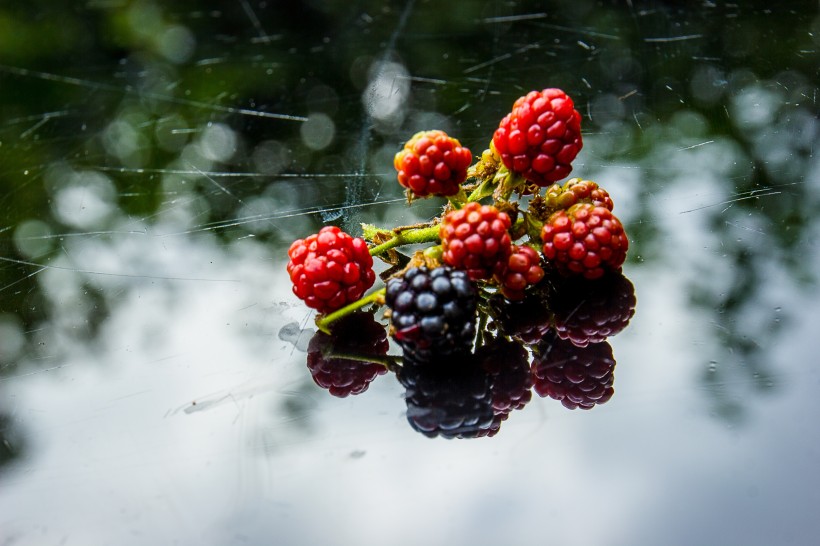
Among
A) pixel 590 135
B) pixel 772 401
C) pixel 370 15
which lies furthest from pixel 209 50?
pixel 772 401

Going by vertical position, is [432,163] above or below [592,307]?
above

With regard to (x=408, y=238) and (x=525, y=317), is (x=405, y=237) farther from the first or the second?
(x=525, y=317)

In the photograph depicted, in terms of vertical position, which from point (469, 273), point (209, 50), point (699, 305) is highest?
point (469, 273)

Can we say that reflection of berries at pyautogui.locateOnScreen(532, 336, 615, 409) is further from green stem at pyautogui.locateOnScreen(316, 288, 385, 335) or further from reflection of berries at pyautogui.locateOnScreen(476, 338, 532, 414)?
green stem at pyautogui.locateOnScreen(316, 288, 385, 335)

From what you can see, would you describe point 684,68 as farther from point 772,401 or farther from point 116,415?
point 116,415

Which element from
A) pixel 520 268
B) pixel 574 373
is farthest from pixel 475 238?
pixel 574 373
